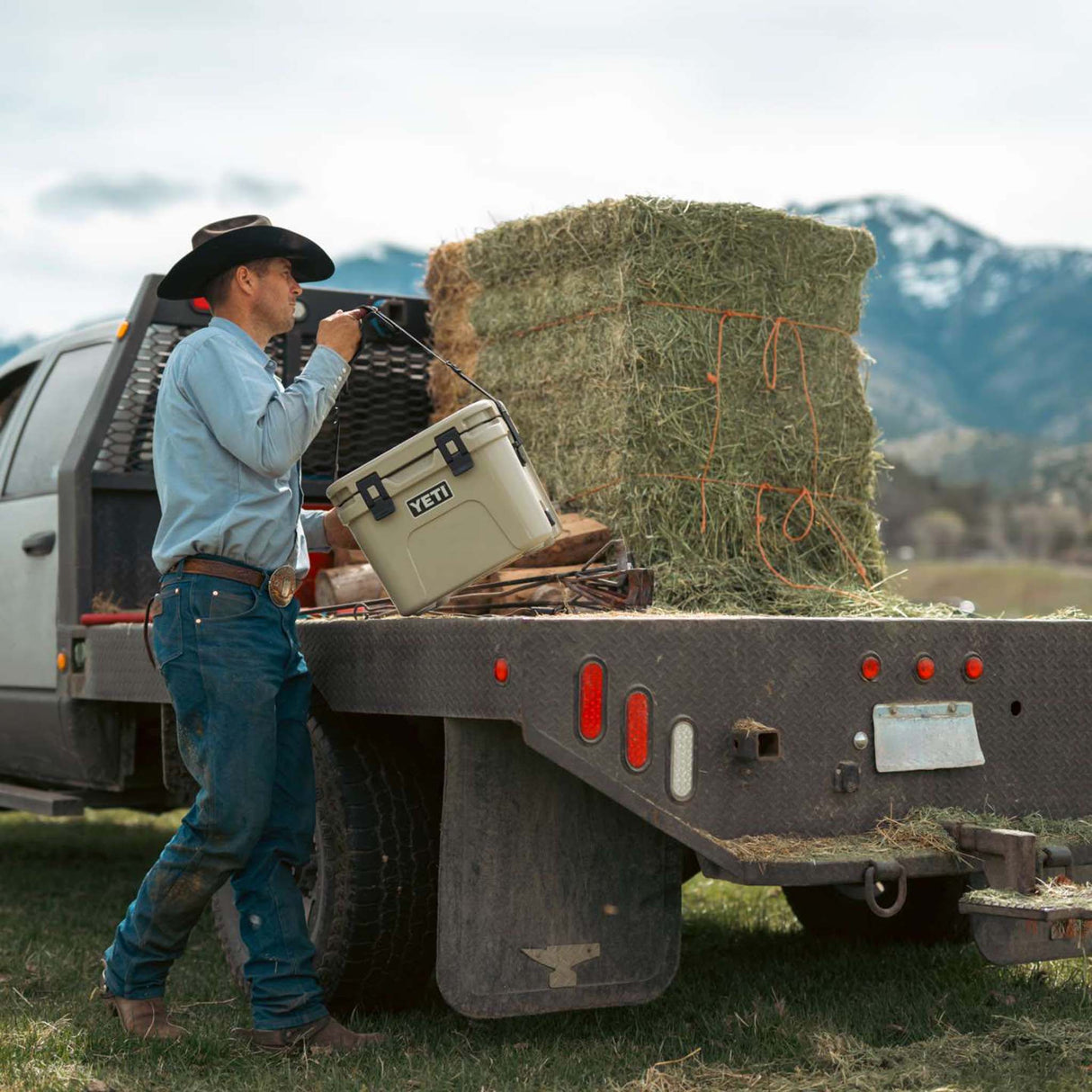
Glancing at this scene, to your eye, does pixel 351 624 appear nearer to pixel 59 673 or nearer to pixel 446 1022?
pixel 446 1022

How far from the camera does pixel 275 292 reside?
388 centimetres

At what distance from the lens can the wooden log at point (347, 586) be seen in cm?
455

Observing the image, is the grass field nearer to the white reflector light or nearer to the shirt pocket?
the white reflector light

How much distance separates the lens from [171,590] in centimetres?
366

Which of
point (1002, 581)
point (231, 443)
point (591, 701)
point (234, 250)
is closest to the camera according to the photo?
point (591, 701)

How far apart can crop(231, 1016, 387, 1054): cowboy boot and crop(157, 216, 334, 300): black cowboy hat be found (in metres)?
1.86

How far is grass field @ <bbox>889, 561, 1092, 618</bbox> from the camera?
39.7 metres

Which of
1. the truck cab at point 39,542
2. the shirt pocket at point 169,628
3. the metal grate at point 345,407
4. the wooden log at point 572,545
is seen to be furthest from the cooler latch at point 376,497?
the truck cab at point 39,542

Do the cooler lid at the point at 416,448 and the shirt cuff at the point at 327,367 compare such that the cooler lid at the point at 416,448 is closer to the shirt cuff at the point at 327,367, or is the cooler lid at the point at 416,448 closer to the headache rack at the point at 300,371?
the shirt cuff at the point at 327,367

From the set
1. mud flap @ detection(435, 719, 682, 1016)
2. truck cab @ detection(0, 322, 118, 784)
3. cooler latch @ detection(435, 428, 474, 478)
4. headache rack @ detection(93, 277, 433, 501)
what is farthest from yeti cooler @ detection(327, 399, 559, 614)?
truck cab @ detection(0, 322, 118, 784)

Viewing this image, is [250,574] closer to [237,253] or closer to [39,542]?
[237,253]

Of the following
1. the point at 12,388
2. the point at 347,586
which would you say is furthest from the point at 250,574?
the point at 12,388

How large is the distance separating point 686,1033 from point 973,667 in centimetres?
115

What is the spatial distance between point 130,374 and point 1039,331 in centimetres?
20510
